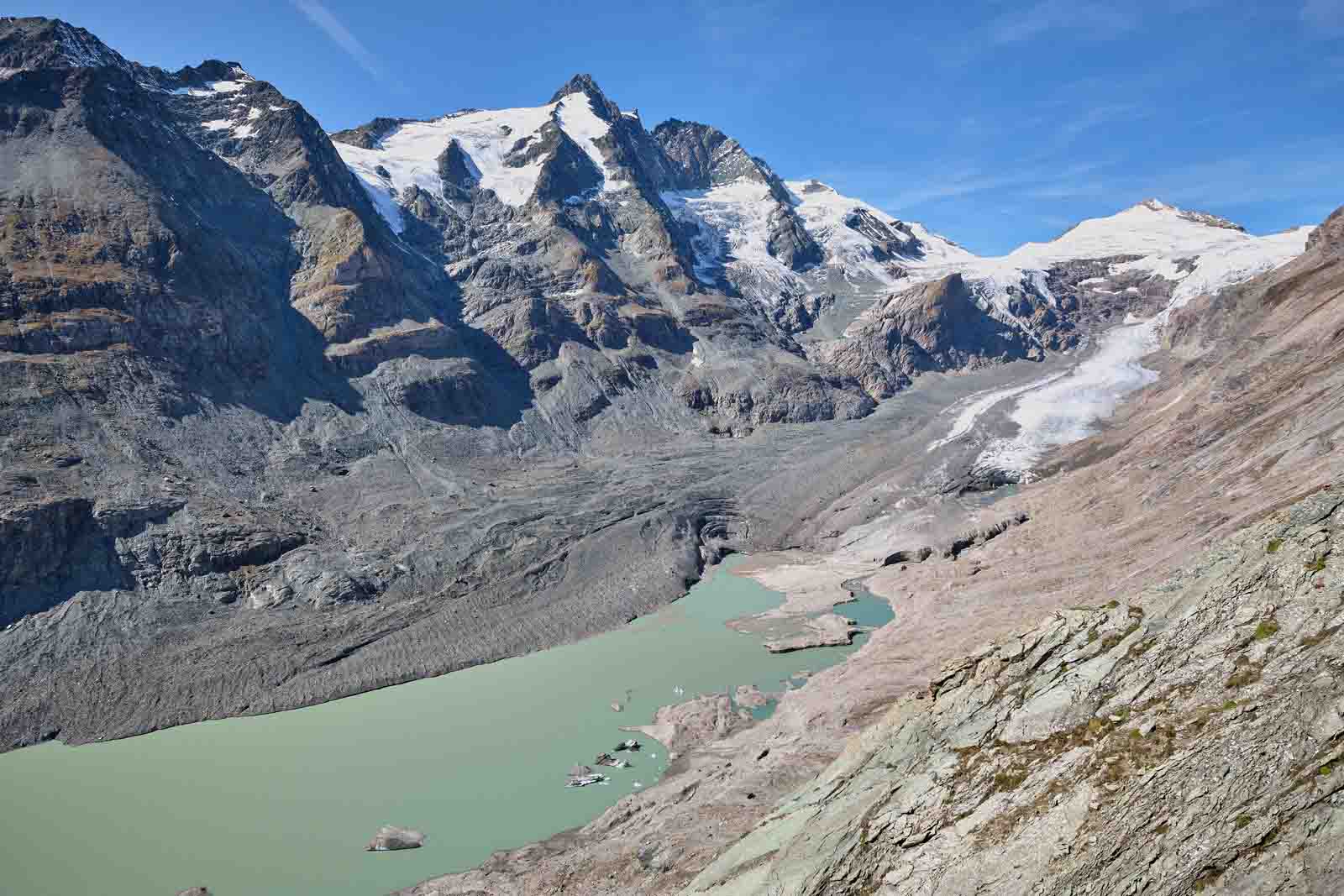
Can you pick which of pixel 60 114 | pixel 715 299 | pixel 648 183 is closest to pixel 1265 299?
pixel 715 299

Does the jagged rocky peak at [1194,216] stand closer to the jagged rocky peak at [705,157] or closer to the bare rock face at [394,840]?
the jagged rocky peak at [705,157]

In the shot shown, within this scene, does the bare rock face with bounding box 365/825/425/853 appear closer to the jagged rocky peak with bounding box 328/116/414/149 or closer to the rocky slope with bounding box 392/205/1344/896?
the rocky slope with bounding box 392/205/1344/896

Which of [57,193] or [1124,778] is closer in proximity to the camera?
[1124,778]

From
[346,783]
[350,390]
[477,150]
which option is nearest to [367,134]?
[477,150]

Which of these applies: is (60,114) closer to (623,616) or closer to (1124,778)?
(623,616)

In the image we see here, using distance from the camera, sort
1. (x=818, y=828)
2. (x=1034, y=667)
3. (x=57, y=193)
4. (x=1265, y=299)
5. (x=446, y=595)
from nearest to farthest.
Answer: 1. (x=1034, y=667)
2. (x=818, y=828)
3. (x=446, y=595)
4. (x=57, y=193)
5. (x=1265, y=299)

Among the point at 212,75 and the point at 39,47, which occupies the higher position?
the point at 212,75

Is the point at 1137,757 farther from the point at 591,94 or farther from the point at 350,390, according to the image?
the point at 591,94
